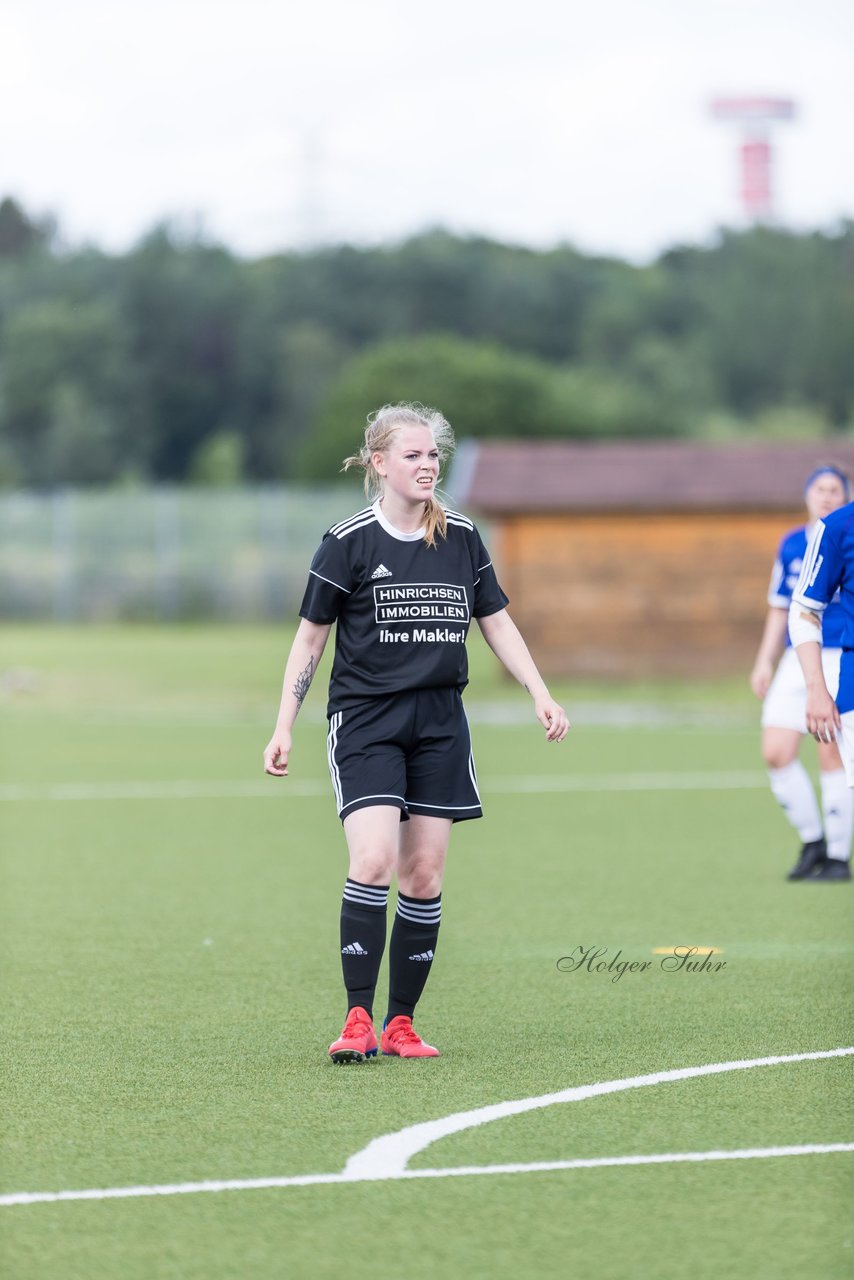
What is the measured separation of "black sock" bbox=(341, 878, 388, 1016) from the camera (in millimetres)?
6230

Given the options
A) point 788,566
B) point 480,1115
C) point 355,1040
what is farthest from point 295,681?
point 788,566

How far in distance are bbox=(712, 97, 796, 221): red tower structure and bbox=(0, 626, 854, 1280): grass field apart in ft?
364

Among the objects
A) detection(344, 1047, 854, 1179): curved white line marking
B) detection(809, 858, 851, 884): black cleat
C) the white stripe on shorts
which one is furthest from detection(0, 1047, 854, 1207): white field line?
detection(809, 858, 851, 884): black cleat

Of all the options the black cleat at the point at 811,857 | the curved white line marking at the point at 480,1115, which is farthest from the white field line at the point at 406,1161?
the black cleat at the point at 811,857

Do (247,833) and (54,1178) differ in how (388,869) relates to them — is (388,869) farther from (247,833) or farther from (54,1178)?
(247,833)

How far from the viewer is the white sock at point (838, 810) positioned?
10.1 metres

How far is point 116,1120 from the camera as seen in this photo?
5.45 metres

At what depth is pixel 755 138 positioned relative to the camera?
127875mm

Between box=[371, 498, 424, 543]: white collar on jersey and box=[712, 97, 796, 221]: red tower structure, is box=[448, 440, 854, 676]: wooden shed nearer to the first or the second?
box=[371, 498, 424, 543]: white collar on jersey

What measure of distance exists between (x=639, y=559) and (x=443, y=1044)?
21027mm

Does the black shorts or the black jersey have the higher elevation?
the black jersey

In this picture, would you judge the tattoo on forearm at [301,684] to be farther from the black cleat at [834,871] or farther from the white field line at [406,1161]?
the black cleat at [834,871]

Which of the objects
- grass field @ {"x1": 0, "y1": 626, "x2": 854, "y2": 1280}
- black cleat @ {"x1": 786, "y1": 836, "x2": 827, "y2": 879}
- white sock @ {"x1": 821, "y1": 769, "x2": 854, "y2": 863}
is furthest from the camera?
black cleat @ {"x1": 786, "y1": 836, "x2": 827, "y2": 879}

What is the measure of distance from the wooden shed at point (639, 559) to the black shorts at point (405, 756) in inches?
803
